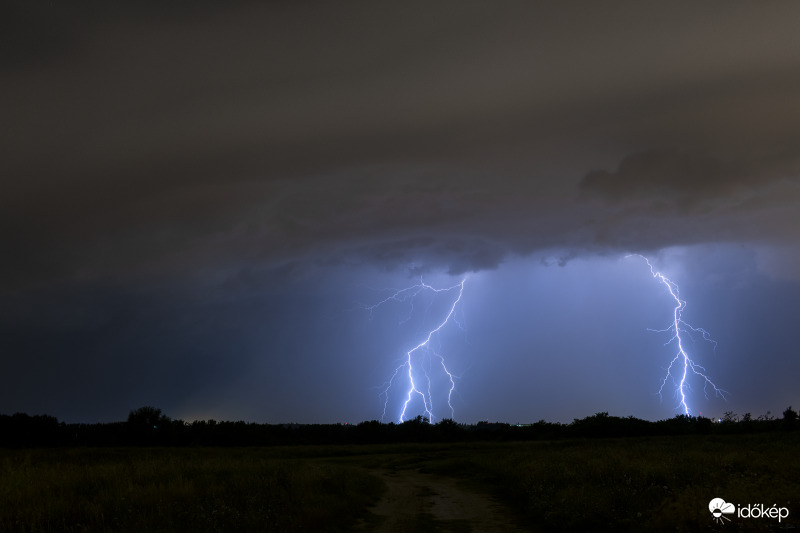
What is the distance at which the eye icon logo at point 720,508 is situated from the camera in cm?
1191

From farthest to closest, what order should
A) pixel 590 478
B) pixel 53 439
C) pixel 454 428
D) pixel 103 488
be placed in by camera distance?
pixel 454 428, pixel 53 439, pixel 590 478, pixel 103 488

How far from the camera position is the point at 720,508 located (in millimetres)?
12594

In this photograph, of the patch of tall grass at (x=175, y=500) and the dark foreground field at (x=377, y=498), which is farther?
the dark foreground field at (x=377, y=498)

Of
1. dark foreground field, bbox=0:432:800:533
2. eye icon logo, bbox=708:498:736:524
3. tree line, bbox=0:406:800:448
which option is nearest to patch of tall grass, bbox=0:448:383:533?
dark foreground field, bbox=0:432:800:533

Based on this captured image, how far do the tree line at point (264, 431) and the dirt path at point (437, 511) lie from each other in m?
55.9

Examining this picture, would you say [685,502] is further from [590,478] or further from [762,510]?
[590,478]

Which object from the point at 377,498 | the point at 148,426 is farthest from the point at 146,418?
the point at 377,498

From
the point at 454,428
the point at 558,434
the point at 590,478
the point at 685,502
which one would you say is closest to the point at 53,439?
the point at 454,428

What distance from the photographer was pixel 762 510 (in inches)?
488

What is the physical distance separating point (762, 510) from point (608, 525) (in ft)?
10.4

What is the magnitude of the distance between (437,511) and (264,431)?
264ft

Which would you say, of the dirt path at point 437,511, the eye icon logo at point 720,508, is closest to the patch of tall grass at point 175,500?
the dirt path at point 437,511

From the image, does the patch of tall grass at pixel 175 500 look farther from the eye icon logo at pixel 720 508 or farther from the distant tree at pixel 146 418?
the distant tree at pixel 146 418

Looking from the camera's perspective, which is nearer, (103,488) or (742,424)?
(103,488)
